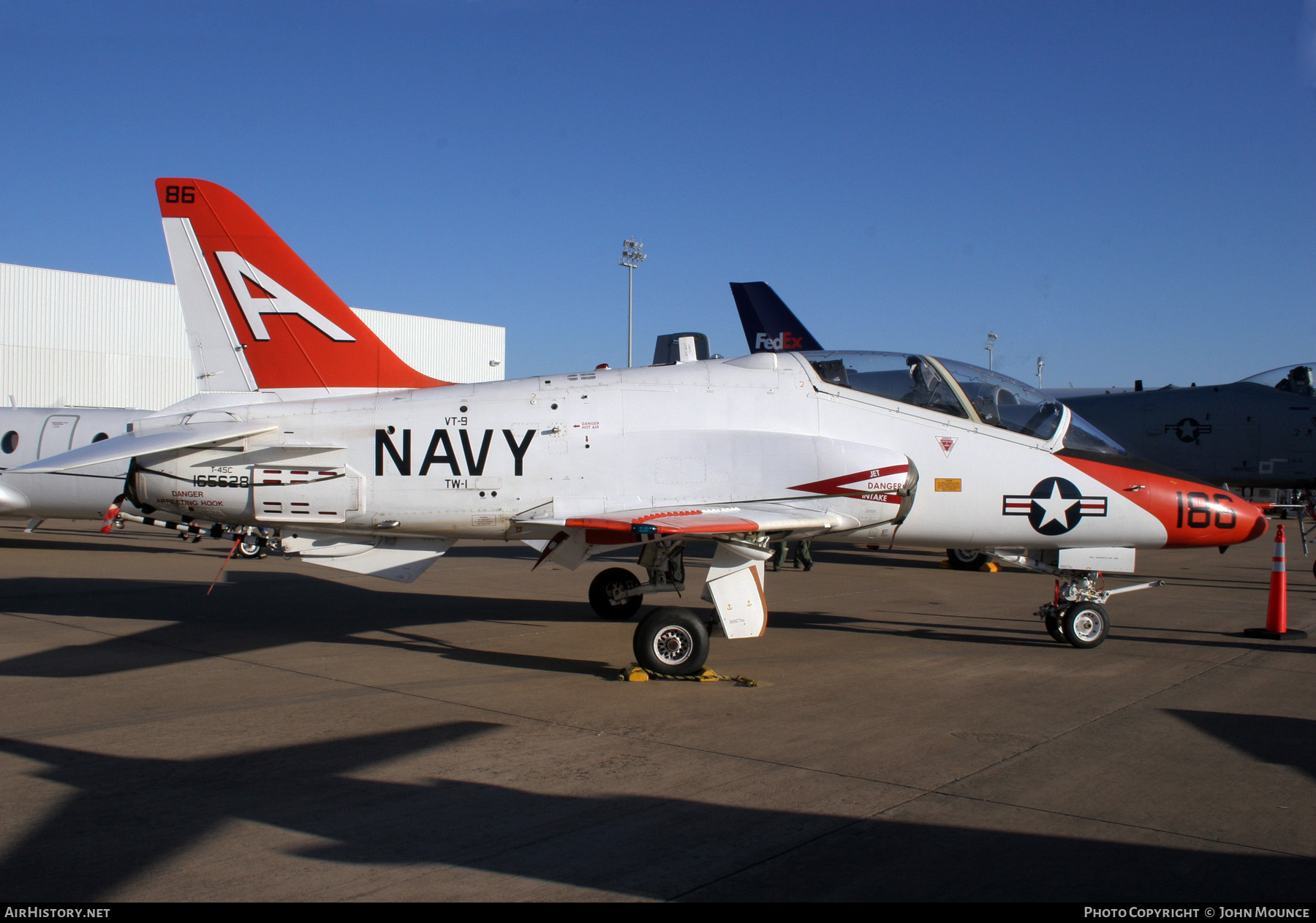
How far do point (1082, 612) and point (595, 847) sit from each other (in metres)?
6.69

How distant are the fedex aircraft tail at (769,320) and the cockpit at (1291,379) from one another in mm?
8969

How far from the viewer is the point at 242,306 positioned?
8820 millimetres

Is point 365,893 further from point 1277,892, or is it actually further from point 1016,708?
point 1016,708

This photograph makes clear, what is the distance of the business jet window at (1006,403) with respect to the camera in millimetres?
8703

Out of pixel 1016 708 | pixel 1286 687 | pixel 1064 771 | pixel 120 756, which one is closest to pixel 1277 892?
pixel 1064 771

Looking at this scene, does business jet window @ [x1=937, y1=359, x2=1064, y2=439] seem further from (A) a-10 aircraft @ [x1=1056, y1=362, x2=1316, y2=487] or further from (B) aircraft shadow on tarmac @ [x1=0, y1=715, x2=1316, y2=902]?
(A) a-10 aircraft @ [x1=1056, y1=362, x2=1316, y2=487]

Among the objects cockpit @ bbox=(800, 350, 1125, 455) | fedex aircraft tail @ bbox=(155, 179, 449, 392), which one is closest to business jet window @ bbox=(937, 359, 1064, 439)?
cockpit @ bbox=(800, 350, 1125, 455)

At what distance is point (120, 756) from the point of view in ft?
18.0

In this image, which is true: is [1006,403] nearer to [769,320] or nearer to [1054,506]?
[1054,506]

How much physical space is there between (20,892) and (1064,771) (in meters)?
5.14

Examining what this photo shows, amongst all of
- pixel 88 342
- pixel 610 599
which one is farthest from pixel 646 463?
pixel 88 342

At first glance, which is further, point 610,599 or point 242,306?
point 610,599

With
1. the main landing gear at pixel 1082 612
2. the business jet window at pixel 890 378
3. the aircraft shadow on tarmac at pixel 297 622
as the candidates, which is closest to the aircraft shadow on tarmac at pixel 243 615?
the aircraft shadow on tarmac at pixel 297 622

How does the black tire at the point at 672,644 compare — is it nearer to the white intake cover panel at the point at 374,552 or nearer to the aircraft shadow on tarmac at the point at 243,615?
the aircraft shadow on tarmac at the point at 243,615
